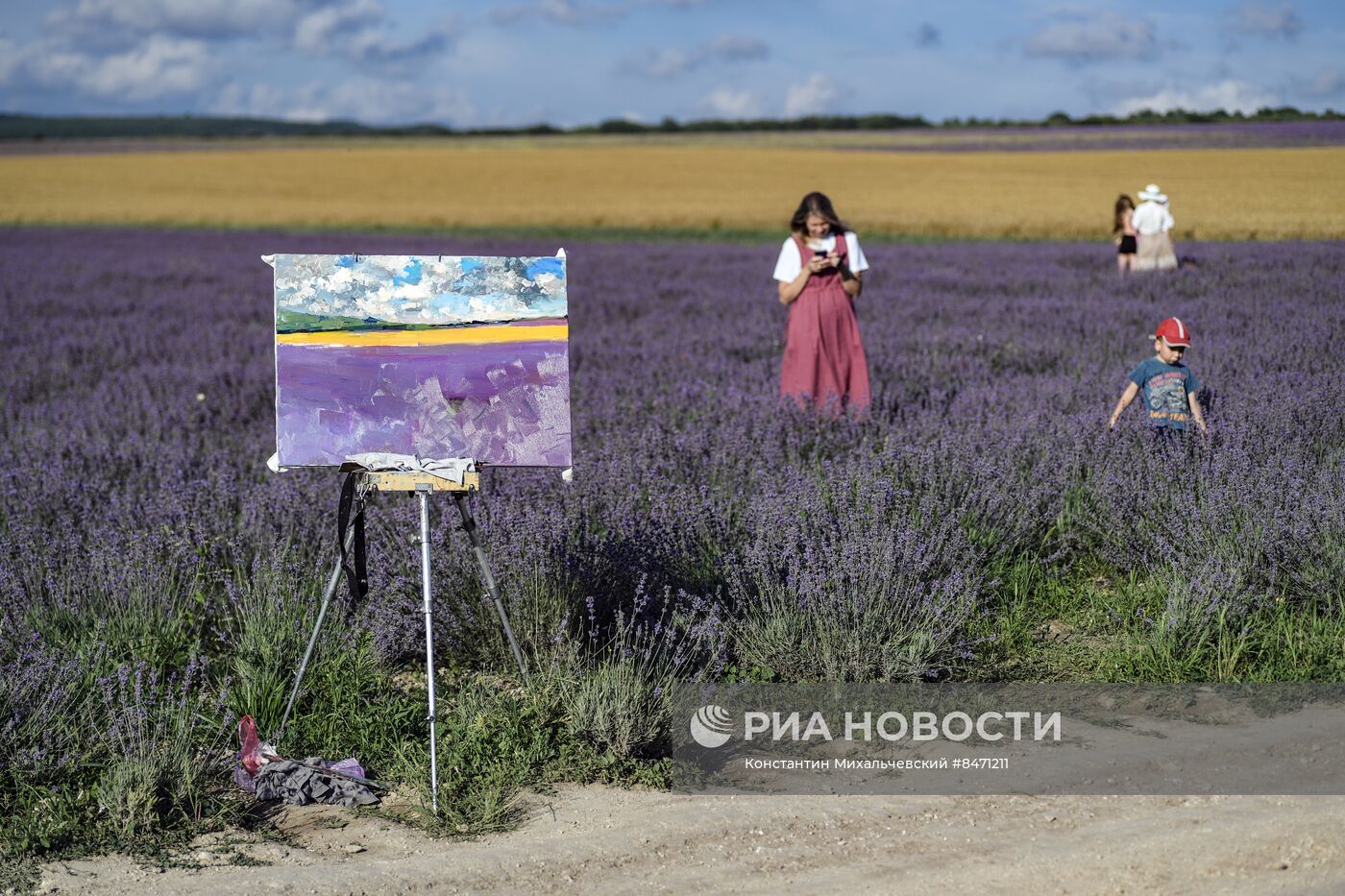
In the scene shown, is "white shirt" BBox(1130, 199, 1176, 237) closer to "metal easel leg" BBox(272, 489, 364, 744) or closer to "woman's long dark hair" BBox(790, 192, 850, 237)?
"woman's long dark hair" BBox(790, 192, 850, 237)

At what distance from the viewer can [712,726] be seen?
3869mm

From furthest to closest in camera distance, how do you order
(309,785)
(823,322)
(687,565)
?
(823,322) → (687,565) → (309,785)

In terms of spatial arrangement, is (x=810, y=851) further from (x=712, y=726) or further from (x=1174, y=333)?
(x=1174, y=333)

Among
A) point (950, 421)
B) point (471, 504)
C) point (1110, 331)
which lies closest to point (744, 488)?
point (471, 504)

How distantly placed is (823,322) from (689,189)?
3649 centimetres

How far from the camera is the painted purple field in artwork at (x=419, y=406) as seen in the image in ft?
12.1

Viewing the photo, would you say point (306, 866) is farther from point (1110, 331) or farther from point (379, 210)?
point (379, 210)

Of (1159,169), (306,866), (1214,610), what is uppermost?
(1159,169)

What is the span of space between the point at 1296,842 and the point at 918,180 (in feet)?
126

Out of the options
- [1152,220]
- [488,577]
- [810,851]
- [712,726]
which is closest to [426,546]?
[488,577]

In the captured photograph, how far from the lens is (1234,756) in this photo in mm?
3557

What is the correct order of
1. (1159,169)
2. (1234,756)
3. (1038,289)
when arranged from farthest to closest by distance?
(1159,169)
(1038,289)
(1234,756)

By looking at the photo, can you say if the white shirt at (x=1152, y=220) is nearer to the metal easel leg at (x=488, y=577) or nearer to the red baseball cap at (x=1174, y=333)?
the red baseball cap at (x=1174, y=333)

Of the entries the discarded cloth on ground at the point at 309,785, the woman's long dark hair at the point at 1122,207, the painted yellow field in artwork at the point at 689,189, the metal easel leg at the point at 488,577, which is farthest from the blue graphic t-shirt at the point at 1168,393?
the woman's long dark hair at the point at 1122,207
